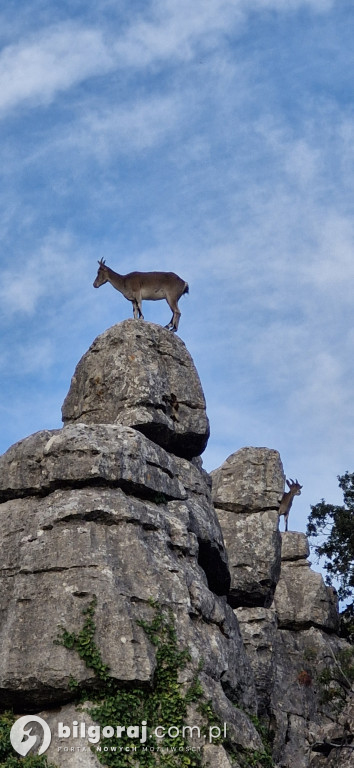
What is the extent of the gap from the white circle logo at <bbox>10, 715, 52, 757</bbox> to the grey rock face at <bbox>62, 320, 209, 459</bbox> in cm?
791

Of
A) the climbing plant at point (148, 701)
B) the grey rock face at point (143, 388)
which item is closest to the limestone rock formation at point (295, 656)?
the climbing plant at point (148, 701)

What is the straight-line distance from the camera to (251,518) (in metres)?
31.2

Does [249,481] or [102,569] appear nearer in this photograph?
[102,569]

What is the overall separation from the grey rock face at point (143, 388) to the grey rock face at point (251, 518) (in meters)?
6.18

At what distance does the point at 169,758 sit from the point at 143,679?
4.42 feet

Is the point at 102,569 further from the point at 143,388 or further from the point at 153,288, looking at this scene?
the point at 153,288

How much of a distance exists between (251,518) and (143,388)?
30.2ft

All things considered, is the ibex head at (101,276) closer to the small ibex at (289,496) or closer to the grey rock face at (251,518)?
the grey rock face at (251,518)

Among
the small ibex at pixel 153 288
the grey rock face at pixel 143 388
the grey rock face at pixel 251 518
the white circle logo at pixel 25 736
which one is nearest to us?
the white circle logo at pixel 25 736

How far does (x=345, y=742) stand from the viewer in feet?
71.3

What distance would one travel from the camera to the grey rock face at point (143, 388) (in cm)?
2352

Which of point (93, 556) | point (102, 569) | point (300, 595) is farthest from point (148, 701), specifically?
point (300, 595)

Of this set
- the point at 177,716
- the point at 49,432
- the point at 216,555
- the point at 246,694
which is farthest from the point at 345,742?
the point at 49,432

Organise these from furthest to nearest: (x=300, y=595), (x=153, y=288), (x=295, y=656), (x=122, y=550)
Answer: (x=300, y=595) → (x=295, y=656) → (x=153, y=288) → (x=122, y=550)
